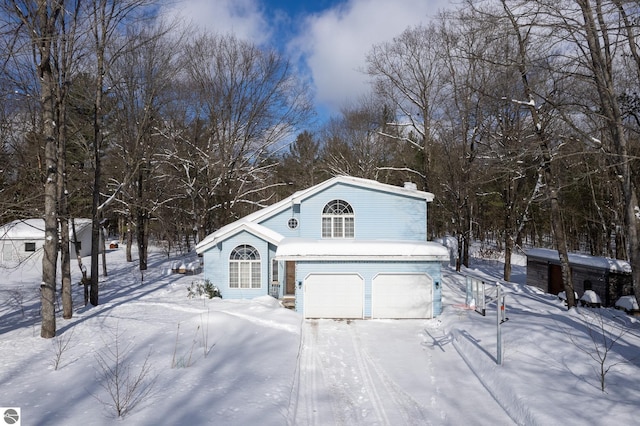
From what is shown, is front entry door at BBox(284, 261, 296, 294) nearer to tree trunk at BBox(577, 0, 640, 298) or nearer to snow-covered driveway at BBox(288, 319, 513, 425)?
snow-covered driveway at BBox(288, 319, 513, 425)

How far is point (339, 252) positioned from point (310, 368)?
535cm

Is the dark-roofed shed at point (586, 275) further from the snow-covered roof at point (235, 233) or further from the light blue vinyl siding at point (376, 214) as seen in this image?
the snow-covered roof at point (235, 233)

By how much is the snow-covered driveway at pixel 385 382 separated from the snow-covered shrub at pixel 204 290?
534 cm

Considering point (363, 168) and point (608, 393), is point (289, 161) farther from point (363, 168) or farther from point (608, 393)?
point (608, 393)

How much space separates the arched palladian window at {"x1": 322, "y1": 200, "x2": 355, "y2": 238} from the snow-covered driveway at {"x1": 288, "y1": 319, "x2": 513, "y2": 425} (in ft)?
16.2

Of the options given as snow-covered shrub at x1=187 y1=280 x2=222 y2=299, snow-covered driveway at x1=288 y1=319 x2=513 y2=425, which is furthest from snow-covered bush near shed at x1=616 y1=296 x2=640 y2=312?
snow-covered shrub at x1=187 y1=280 x2=222 y2=299

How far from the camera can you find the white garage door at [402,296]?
543 inches

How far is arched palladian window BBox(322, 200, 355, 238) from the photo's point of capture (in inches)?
637

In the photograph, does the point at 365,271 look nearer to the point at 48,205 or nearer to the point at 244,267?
the point at 244,267

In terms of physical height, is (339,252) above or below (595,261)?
above

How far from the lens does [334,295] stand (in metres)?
13.8

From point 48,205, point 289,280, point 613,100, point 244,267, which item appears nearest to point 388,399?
point 613,100

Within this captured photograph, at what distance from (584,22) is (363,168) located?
21330 millimetres

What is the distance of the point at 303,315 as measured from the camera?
13.6 meters
